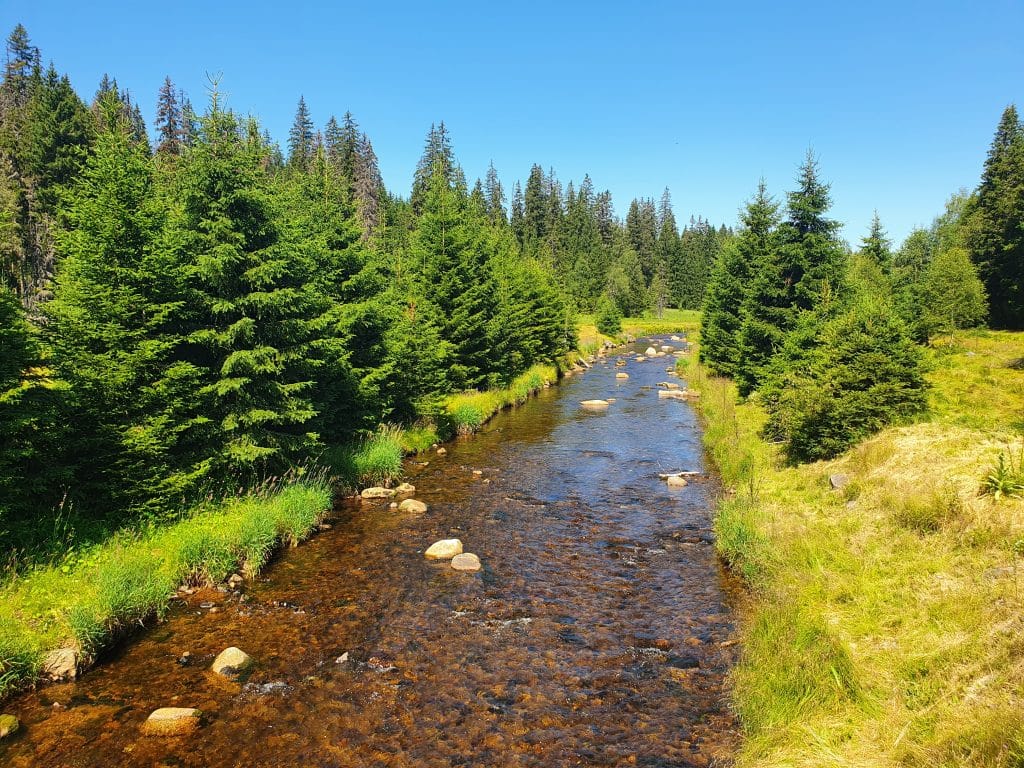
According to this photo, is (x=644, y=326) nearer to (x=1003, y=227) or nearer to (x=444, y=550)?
(x=1003, y=227)

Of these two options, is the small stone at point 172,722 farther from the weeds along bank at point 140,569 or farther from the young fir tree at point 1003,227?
the young fir tree at point 1003,227

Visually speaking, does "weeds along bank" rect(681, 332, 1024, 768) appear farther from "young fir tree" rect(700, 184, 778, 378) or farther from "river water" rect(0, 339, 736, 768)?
"young fir tree" rect(700, 184, 778, 378)

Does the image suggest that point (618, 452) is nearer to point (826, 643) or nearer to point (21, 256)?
point (826, 643)

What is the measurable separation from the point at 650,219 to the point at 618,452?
13748 cm

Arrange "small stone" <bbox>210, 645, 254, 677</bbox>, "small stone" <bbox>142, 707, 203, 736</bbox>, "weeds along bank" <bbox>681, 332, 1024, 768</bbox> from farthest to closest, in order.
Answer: "small stone" <bbox>210, 645, 254, 677</bbox>, "small stone" <bbox>142, 707, 203, 736</bbox>, "weeds along bank" <bbox>681, 332, 1024, 768</bbox>

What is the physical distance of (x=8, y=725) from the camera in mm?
7941

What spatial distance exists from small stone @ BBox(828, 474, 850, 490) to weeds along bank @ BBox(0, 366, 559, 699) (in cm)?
1493

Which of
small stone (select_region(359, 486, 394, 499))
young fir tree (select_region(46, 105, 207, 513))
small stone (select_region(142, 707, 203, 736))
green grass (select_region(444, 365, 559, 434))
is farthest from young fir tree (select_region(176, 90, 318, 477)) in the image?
green grass (select_region(444, 365, 559, 434))

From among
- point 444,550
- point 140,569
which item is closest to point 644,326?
point 444,550

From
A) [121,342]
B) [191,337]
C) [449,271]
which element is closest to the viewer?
[121,342]

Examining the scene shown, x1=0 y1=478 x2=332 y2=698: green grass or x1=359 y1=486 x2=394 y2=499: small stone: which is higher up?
x1=0 y1=478 x2=332 y2=698: green grass

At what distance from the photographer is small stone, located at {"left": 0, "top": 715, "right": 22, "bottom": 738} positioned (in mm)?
7852

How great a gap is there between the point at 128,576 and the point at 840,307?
25.1m

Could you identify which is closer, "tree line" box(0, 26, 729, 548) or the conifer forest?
the conifer forest
